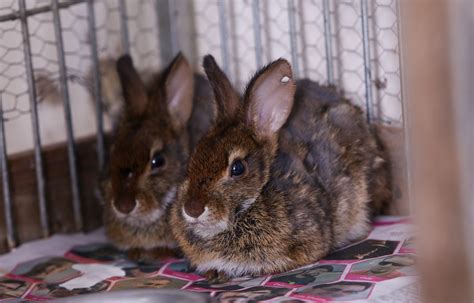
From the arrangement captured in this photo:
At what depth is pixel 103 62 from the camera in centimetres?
300

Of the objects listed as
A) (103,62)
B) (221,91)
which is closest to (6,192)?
(103,62)

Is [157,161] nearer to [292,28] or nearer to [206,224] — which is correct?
[206,224]

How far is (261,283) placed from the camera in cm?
217

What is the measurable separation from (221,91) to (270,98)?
128 millimetres

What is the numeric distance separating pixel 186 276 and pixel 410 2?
1212mm

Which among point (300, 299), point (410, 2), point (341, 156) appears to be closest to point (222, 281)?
point (300, 299)

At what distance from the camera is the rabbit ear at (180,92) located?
2635 millimetres

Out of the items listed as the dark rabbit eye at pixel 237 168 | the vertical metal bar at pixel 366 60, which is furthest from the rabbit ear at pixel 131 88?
the vertical metal bar at pixel 366 60

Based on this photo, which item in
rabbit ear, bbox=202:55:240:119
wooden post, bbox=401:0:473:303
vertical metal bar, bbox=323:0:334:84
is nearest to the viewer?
wooden post, bbox=401:0:473:303

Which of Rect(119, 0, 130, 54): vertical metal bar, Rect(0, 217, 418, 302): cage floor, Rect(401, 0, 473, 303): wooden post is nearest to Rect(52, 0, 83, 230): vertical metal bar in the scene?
Rect(0, 217, 418, 302): cage floor

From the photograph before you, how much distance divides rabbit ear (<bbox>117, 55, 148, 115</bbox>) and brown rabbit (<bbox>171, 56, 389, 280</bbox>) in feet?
1.26

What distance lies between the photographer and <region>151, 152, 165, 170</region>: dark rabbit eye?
8.19 ft

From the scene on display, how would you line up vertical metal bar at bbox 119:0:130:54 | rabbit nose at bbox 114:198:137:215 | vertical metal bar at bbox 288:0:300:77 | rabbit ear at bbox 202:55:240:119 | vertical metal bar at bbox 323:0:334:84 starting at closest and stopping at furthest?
rabbit ear at bbox 202:55:240:119 → rabbit nose at bbox 114:198:137:215 → vertical metal bar at bbox 323:0:334:84 → vertical metal bar at bbox 288:0:300:77 → vertical metal bar at bbox 119:0:130:54

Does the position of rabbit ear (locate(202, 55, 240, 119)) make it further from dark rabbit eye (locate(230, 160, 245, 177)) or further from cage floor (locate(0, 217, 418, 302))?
cage floor (locate(0, 217, 418, 302))
